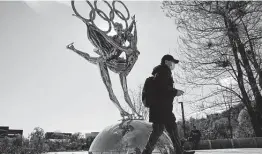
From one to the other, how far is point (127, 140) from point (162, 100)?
1.37 m

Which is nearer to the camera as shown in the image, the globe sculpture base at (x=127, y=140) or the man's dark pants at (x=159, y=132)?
the man's dark pants at (x=159, y=132)

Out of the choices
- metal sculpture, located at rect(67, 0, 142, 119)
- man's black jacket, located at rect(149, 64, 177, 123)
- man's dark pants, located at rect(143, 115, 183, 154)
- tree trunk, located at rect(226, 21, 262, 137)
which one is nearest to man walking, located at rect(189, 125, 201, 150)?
tree trunk, located at rect(226, 21, 262, 137)

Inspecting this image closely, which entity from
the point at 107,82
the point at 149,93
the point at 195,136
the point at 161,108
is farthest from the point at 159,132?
the point at 195,136

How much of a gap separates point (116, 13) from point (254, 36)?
26.2 feet

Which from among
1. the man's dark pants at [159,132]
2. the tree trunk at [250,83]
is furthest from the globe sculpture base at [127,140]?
the tree trunk at [250,83]

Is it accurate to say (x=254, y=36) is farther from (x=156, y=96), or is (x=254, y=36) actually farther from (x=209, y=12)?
(x=156, y=96)

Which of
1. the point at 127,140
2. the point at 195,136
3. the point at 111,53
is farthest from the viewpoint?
the point at 195,136

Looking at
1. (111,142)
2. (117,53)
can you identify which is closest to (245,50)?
(117,53)

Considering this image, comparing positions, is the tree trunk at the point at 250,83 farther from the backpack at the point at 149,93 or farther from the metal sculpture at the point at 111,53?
the backpack at the point at 149,93

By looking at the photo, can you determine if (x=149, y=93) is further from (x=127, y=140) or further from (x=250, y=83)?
(x=250, y=83)

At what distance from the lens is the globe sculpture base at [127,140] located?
13.7ft

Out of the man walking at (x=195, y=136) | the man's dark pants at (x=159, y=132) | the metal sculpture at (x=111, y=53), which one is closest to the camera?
the man's dark pants at (x=159, y=132)

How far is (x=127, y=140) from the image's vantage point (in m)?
4.27

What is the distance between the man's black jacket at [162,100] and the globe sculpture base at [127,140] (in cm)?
98
